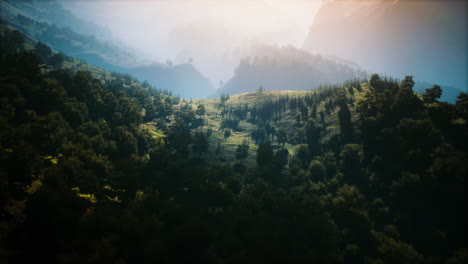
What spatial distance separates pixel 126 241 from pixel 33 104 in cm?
10231

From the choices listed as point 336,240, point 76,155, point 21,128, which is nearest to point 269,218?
point 336,240

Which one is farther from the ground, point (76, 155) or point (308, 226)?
point (76, 155)

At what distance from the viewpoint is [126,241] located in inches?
2657

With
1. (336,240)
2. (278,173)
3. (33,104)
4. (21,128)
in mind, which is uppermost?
(33,104)

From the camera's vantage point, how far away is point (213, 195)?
108 meters

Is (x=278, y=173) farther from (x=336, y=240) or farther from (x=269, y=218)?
(x=336, y=240)

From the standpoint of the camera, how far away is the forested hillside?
66.6 m

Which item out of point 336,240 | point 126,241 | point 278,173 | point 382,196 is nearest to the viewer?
point 126,241

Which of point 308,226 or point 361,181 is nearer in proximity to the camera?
point 308,226

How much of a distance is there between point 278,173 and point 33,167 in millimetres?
129611

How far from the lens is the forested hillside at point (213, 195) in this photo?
66.6 meters

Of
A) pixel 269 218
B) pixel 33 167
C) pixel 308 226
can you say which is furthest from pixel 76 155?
pixel 308 226

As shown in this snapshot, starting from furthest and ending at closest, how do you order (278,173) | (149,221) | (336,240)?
(278,173) → (336,240) → (149,221)

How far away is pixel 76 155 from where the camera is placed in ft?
326
